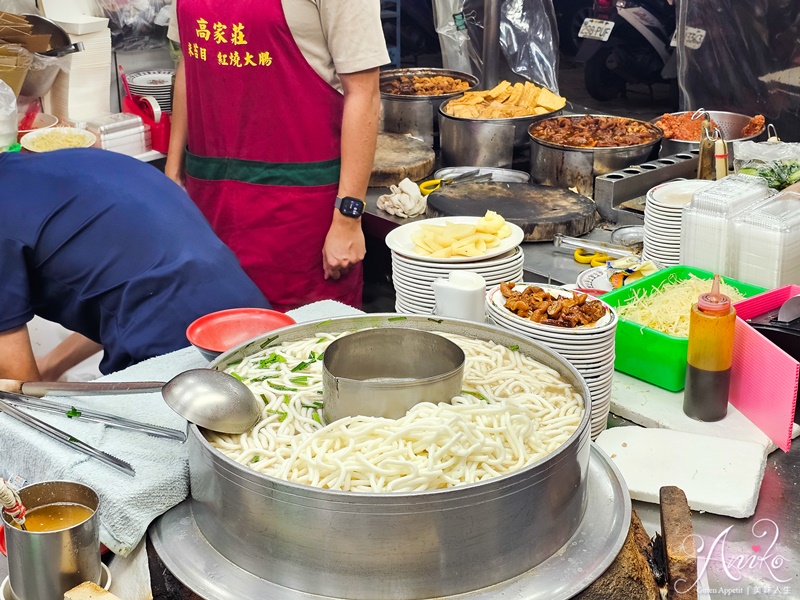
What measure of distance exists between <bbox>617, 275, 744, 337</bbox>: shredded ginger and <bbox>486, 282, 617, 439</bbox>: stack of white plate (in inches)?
9.2

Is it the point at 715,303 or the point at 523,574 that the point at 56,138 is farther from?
the point at 523,574

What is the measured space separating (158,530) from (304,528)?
36cm

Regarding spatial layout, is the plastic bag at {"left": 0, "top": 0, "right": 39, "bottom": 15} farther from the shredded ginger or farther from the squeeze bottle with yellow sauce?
the squeeze bottle with yellow sauce

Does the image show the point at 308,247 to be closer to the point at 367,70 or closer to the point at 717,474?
the point at 367,70

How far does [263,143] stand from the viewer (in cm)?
321

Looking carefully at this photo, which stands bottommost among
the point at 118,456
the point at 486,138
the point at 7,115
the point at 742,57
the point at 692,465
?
the point at 692,465

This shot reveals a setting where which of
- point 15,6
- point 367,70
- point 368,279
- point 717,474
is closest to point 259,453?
point 717,474

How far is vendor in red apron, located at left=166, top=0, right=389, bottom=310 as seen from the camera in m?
2.99

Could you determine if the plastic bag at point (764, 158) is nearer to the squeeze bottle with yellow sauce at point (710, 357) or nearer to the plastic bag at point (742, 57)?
the squeeze bottle with yellow sauce at point (710, 357)

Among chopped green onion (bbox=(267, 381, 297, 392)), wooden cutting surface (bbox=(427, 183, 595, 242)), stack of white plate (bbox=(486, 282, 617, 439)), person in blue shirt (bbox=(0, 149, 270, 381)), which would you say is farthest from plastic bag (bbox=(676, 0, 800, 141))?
chopped green onion (bbox=(267, 381, 297, 392))

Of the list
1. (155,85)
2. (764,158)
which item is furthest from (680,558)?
(155,85)

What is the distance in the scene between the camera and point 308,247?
3.33 meters

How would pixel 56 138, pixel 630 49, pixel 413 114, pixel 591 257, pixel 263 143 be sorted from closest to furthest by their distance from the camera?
pixel 591 257 < pixel 263 143 < pixel 56 138 < pixel 413 114 < pixel 630 49

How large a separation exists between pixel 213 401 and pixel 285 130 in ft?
6.03
